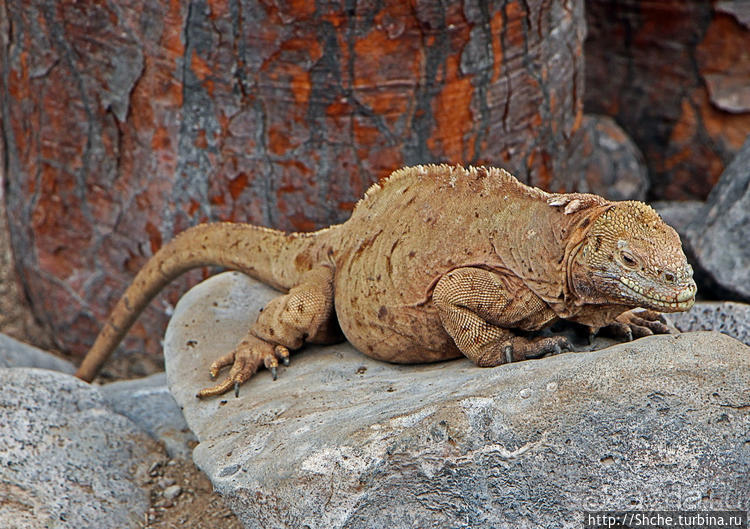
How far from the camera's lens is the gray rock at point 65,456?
4.28 meters

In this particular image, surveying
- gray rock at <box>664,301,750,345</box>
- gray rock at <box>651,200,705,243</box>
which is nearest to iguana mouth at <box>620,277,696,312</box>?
gray rock at <box>664,301,750,345</box>

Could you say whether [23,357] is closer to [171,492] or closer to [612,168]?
[171,492]

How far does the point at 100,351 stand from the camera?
6062mm

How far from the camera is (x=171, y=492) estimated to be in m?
4.81

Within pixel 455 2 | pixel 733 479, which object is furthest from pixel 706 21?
pixel 733 479

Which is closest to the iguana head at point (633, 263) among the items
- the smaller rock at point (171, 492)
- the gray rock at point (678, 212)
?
the smaller rock at point (171, 492)

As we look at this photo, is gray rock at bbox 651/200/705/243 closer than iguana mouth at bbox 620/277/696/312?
No

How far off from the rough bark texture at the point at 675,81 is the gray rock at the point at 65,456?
5.60 metres

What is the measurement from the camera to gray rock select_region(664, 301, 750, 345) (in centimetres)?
477

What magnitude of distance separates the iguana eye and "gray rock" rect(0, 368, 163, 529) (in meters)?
2.59

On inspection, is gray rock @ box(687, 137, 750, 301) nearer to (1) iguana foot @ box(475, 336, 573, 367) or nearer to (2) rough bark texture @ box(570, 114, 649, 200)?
(2) rough bark texture @ box(570, 114, 649, 200)

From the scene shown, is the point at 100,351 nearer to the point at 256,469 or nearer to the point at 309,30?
the point at 309,30

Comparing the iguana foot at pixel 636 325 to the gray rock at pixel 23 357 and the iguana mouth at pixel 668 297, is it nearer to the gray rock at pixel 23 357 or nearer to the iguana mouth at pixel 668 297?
the iguana mouth at pixel 668 297

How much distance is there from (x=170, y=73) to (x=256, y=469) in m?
2.98
